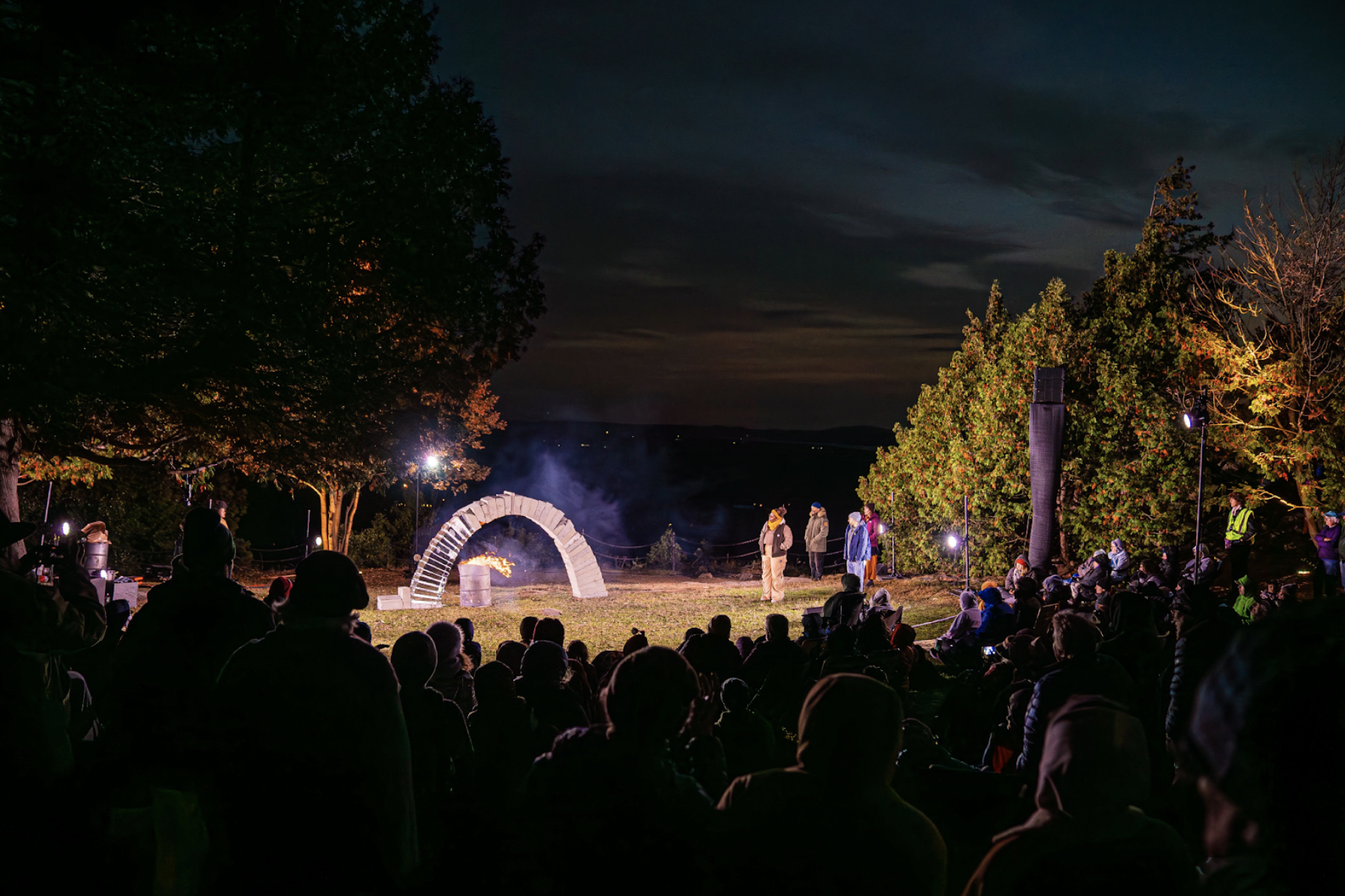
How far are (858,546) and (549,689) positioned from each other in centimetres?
1647

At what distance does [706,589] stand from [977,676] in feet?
52.0

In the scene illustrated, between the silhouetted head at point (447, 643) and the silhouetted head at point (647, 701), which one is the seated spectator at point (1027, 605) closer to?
the silhouetted head at point (447, 643)

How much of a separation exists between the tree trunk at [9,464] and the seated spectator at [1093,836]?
39.2ft

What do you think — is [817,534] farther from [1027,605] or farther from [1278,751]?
[1278,751]

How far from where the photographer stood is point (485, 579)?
19.9m

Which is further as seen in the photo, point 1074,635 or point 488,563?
point 488,563

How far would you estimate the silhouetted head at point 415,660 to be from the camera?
160 inches

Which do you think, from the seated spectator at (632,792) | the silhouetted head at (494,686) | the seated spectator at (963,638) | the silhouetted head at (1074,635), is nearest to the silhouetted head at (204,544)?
the silhouetted head at (494,686)

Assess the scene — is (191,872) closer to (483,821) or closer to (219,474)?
(483,821)

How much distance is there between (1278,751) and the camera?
1.61 meters

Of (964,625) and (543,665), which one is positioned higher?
(543,665)

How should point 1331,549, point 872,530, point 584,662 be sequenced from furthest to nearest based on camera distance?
point 872,530, point 1331,549, point 584,662

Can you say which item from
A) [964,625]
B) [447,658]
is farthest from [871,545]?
[447,658]

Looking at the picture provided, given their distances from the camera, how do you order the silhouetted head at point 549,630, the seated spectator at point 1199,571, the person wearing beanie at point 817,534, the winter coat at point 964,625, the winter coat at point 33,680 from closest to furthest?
the winter coat at point 33,680, the silhouetted head at point 549,630, the winter coat at point 964,625, the seated spectator at point 1199,571, the person wearing beanie at point 817,534
